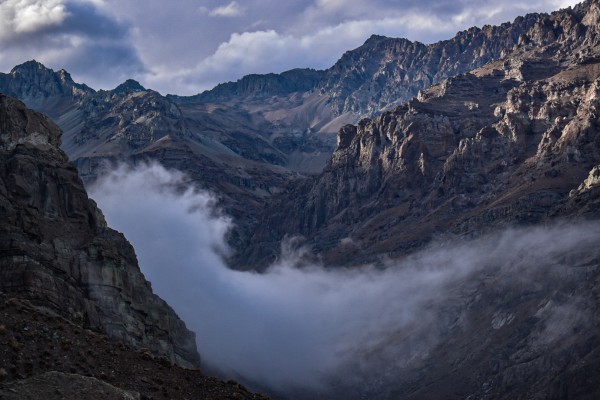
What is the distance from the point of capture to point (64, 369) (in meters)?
58.8

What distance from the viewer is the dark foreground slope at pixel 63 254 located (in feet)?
304

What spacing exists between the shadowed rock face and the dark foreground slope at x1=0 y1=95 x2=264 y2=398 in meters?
0.11

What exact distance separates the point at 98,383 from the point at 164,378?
7997 mm

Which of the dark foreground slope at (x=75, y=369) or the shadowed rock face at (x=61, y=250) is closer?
the dark foreground slope at (x=75, y=369)

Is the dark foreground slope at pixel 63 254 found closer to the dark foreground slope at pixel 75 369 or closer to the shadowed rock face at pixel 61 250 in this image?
the shadowed rock face at pixel 61 250

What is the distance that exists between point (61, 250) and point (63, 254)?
54 cm

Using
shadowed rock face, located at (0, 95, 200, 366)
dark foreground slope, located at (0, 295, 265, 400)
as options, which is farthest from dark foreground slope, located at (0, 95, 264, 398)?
dark foreground slope, located at (0, 295, 265, 400)

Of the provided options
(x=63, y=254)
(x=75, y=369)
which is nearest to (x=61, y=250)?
(x=63, y=254)

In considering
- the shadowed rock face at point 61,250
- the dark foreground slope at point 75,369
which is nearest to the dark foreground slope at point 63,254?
the shadowed rock face at point 61,250

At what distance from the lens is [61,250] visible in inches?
3986

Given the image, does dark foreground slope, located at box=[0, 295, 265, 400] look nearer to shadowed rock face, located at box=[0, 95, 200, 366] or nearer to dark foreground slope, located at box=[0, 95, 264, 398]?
dark foreground slope, located at box=[0, 95, 264, 398]

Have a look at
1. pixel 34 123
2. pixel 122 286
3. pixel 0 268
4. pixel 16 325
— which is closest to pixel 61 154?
pixel 34 123

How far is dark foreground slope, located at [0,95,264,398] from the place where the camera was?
92.8 meters

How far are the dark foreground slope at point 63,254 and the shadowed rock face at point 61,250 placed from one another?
11 cm
